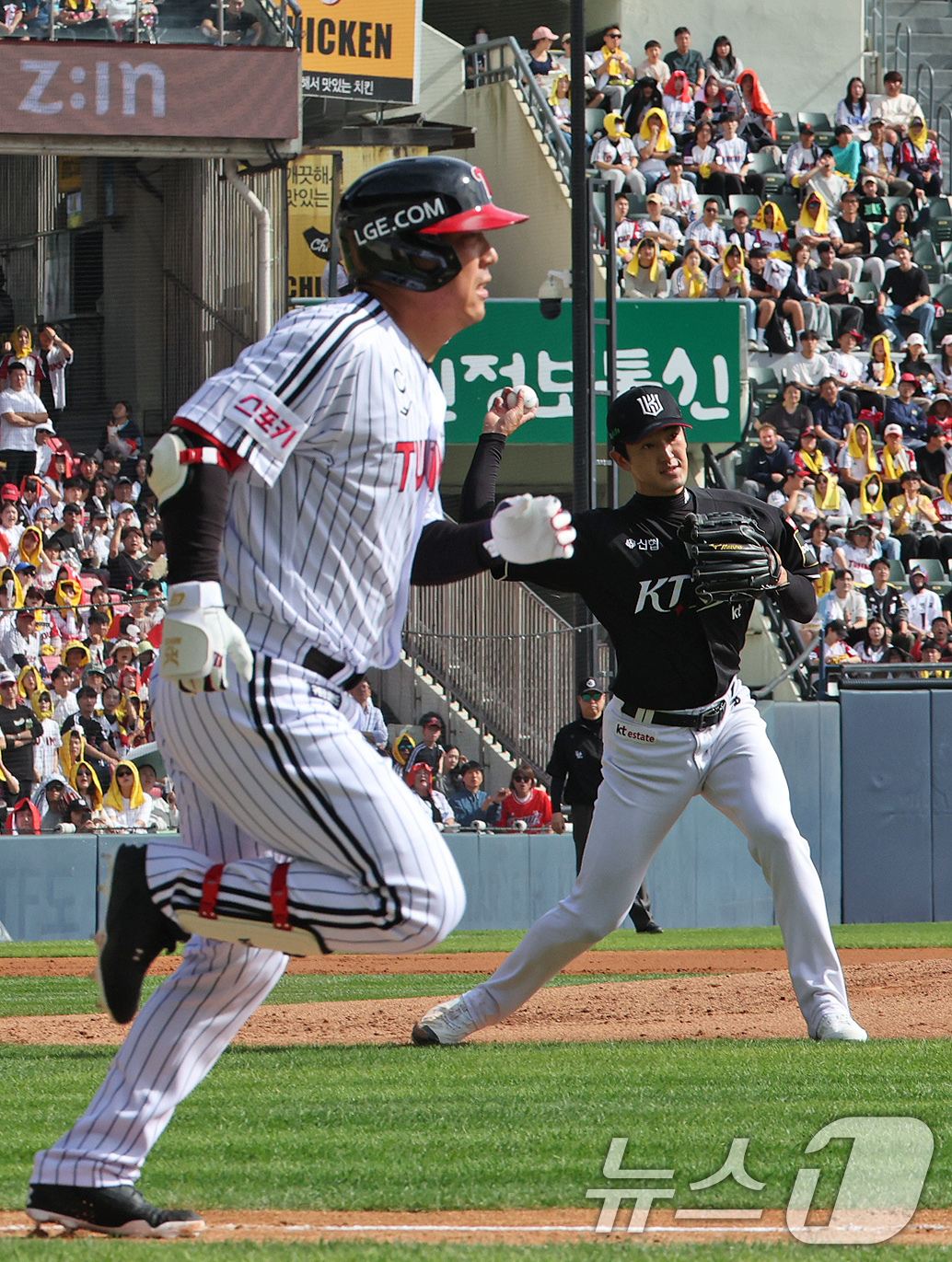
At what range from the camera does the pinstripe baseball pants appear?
3.38 meters

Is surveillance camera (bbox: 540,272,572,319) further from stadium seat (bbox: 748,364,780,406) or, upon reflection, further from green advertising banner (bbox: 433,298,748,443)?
stadium seat (bbox: 748,364,780,406)

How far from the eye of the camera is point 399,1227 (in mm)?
3811

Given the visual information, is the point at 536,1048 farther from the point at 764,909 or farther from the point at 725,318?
the point at 725,318

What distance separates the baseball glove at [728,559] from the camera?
620 cm

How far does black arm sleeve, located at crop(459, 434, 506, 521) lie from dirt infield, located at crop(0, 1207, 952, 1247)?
1.71 metres

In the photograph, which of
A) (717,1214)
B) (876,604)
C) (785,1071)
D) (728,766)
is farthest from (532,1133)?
(876,604)

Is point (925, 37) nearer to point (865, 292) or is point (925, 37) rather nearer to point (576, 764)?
point (865, 292)

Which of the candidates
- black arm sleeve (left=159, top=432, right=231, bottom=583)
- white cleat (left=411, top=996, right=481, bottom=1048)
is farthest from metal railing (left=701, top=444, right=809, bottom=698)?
black arm sleeve (left=159, top=432, right=231, bottom=583)

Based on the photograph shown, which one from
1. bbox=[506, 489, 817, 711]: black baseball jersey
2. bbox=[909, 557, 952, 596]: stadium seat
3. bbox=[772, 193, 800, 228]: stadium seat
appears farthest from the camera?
bbox=[772, 193, 800, 228]: stadium seat

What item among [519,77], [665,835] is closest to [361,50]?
[519,77]

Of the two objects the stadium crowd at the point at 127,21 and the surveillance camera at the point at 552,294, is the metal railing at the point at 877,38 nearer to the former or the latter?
the stadium crowd at the point at 127,21

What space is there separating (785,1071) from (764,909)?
11215 mm

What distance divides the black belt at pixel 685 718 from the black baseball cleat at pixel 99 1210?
3070mm

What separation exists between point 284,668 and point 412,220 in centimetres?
97
